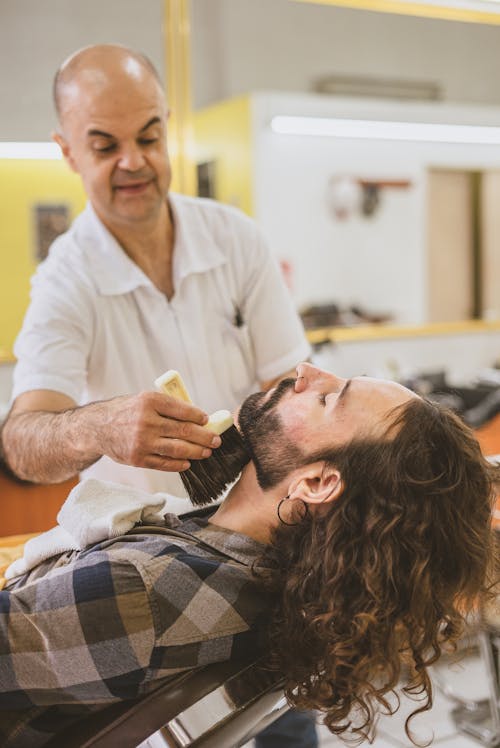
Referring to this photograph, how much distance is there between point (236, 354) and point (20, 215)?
1.84m

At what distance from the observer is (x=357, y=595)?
4.52 feet

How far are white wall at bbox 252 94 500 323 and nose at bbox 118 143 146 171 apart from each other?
2665 mm

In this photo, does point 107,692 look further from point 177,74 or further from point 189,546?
point 177,74

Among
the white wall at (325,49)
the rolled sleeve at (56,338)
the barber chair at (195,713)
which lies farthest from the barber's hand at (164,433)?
the white wall at (325,49)

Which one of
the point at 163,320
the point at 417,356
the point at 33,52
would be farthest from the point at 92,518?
the point at 417,356

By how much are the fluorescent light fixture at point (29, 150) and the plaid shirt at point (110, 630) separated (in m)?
2.79

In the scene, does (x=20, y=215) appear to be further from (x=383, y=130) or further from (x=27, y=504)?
(x=383, y=130)

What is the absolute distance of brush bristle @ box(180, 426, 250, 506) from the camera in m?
1.59

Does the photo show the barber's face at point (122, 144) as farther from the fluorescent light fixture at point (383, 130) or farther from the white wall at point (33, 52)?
the fluorescent light fixture at point (383, 130)

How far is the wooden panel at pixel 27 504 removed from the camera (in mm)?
3455

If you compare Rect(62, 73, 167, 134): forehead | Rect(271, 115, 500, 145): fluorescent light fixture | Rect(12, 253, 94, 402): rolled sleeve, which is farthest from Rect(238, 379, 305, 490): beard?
Rect(271, 115, 500, 145): fluorescent light fixture

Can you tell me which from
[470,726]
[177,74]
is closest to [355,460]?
[470,726]

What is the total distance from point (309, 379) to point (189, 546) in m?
0.35

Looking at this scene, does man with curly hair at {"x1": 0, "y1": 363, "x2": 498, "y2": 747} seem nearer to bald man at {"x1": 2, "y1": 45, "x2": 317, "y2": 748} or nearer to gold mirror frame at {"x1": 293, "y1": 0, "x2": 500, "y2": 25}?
bald man at {"x1": 2, "y1": 45, "x2": 317, "y2": 748}
